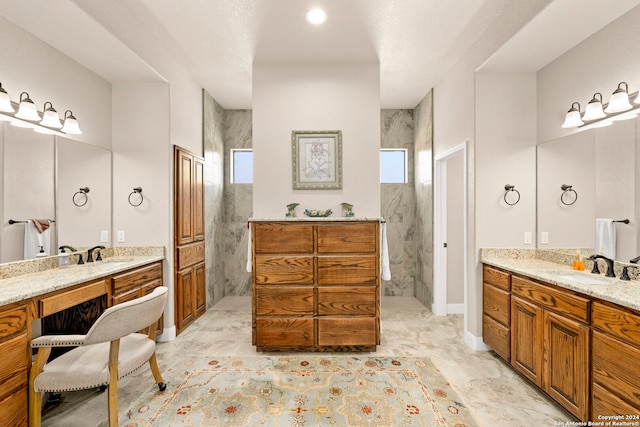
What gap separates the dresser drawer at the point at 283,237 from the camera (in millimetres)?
2979

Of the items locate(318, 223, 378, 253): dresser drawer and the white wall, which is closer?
locate(318, 223, 378, 253): dresser drawer

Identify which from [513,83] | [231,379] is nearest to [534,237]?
[513,83]

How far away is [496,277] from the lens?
9.28ft

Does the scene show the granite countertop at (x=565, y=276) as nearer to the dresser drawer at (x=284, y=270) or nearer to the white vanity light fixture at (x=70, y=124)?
the dresser drawer at (x=284, y=270)

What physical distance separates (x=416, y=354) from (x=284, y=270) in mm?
1500

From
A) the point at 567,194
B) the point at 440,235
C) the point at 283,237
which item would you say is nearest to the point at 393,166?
the point at 440,235

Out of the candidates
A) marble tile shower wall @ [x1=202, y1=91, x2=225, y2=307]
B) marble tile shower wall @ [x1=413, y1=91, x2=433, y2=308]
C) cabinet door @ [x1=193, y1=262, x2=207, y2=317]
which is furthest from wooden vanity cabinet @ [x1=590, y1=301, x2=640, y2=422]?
marble tile shower wall @ [x1=202, y1=91, x2=225, y2=307]

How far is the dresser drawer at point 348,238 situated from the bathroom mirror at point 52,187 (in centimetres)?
222

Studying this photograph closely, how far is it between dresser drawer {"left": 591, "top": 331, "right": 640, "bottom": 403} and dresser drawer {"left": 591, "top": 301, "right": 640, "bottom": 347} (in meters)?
0.04

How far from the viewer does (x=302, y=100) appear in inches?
134

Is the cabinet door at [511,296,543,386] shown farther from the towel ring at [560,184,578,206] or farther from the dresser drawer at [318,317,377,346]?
the dresser drawer at [318,317,377,346]

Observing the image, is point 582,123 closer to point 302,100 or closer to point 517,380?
point 517,380

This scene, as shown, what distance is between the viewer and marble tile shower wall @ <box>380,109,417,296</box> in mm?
5035

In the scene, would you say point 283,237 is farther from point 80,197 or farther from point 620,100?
point 620,100
